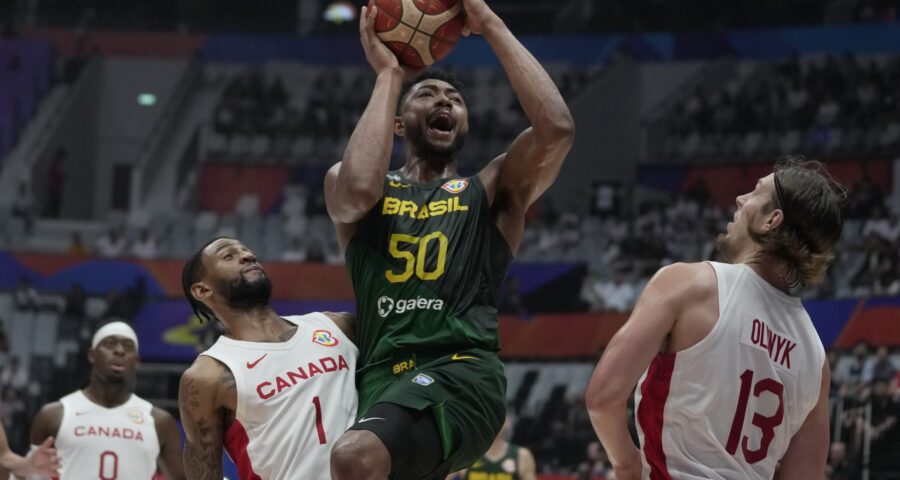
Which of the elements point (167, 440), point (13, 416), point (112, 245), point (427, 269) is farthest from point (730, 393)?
point (112, 245)

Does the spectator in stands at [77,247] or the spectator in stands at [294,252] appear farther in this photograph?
the spectator in stands at [77,247]

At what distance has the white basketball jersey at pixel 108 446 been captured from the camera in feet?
29.3

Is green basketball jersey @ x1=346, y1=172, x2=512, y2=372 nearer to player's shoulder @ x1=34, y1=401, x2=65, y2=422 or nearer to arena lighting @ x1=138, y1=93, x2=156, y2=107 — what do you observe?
player's shoulder @ x1=34, y1=401, x2=65, y2=422

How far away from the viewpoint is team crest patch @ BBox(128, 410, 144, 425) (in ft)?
29.8

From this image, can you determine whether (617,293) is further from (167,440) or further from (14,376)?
(167,440)

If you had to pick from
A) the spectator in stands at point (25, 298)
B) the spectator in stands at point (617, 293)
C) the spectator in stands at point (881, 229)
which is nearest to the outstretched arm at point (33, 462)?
the spectator in stands at point (617, 293)

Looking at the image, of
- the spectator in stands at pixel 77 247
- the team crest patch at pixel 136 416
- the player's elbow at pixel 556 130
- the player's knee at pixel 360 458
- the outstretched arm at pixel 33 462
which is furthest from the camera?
the spectator in stands at pixel 77 247

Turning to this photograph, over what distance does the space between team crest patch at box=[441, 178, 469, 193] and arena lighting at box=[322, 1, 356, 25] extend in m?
25.2

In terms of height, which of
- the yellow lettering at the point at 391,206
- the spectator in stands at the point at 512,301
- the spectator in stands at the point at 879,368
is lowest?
the spectator in stands at the point at 512,301

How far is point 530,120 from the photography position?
487 centimetres

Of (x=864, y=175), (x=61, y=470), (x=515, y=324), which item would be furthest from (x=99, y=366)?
(x=864, y=175)

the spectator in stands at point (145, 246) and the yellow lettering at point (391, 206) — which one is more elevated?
the yellow lettering at point (391, 206)

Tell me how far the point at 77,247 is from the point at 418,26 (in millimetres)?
21407

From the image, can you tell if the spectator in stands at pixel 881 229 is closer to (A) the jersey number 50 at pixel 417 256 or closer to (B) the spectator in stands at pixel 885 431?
(B) the spectator in stands at pixel 885 431
